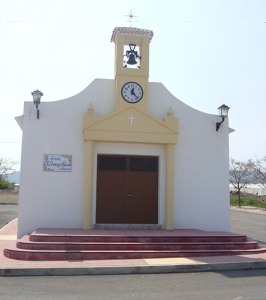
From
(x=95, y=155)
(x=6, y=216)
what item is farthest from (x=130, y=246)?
(x=6, y=216)

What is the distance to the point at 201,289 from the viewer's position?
812 centimetres

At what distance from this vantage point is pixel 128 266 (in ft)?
31.9

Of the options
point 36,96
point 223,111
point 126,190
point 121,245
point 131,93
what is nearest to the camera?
point 121,245

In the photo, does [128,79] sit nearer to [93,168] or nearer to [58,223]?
[93,168]

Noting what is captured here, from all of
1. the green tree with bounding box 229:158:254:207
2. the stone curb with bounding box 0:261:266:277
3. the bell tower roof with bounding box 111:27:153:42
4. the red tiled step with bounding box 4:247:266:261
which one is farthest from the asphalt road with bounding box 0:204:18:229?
the green tree with bounding box 229:158:254:207

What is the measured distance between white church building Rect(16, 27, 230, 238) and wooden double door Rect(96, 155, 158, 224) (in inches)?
1.3

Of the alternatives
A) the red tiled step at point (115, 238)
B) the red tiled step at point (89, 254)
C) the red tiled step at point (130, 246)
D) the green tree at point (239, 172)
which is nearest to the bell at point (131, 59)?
the red tiled step at point (115, 238)

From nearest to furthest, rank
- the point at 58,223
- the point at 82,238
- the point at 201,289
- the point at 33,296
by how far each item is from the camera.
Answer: the point at 33,296, the point at 201,289, the point at 82,238, the point at 58,223

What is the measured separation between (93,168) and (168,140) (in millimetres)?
2709

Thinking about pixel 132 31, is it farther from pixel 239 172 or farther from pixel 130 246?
pixel 239 172

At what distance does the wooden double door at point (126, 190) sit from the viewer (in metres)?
14.5

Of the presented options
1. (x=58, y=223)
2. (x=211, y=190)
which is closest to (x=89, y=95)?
(x=58, y=223)

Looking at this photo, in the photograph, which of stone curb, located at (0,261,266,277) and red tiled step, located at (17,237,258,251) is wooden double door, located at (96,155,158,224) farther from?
stone curb, located at (0,261,266,277)

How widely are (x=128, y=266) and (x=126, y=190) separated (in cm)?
511
